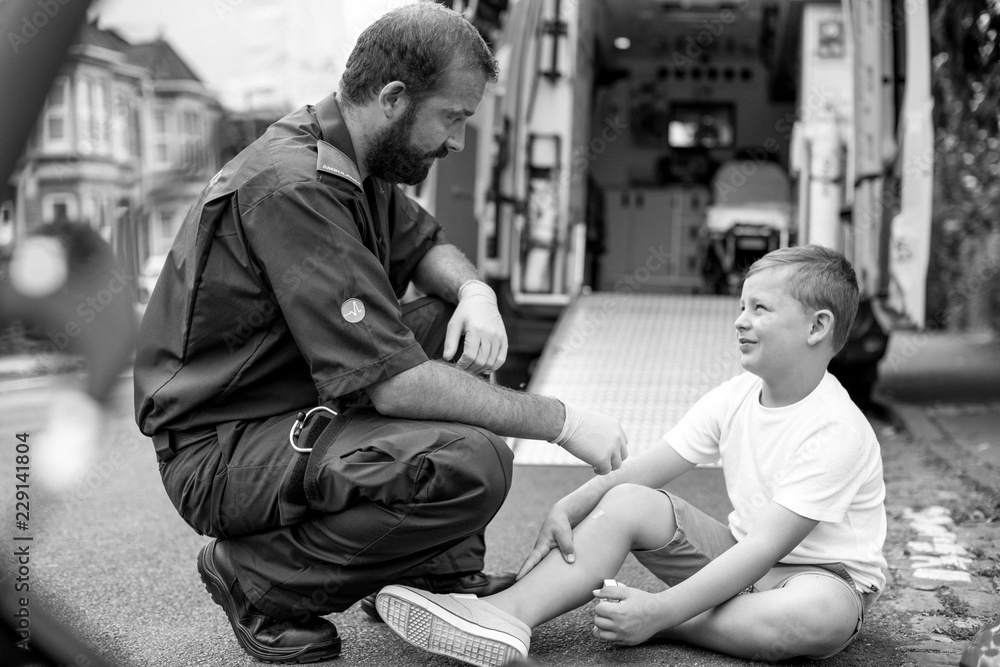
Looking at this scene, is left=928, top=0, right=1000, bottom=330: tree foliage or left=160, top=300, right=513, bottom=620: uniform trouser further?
left=928, top=0, right=1000, bottom=330: tree foliage

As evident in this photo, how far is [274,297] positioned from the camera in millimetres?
1956

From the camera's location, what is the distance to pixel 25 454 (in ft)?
6.05

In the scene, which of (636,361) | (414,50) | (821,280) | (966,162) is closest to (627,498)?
(821,280)

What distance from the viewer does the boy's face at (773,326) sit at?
6.48ft

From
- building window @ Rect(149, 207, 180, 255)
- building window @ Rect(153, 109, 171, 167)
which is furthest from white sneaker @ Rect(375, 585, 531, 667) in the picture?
building window @ Rect(153, 109, 171, 167)

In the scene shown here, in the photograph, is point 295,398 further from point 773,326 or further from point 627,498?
point 773,326

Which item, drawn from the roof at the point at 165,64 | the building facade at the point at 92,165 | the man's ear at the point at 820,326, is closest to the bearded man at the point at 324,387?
the building facade at the point at 92,165

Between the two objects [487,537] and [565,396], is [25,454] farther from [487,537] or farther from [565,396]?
[565,396]

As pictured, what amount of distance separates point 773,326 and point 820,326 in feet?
0.33

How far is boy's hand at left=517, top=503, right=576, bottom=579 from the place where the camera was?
2.00 metres

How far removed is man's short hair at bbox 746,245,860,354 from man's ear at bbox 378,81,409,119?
2.68 feet

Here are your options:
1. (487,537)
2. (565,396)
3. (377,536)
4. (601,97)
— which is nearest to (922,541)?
(487,537)

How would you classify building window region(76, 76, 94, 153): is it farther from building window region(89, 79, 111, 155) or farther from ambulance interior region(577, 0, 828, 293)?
ambulance interior region(577, 0, 828, 293)

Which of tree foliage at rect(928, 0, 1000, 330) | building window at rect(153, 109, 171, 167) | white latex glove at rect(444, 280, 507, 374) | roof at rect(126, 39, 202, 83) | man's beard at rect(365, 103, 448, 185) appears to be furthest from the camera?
tree foliage at rect(928, 0, 1000, 330)
